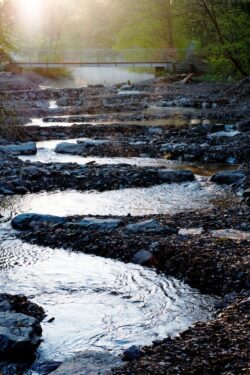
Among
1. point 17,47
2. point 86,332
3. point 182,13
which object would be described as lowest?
point 86,332

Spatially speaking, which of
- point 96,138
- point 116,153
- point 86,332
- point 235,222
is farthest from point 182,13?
point 86,332

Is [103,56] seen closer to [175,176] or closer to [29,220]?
[175,176]

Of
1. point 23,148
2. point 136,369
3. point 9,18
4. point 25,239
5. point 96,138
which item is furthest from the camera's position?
point 96,138

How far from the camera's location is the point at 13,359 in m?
5.77

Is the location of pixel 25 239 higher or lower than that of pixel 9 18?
lower

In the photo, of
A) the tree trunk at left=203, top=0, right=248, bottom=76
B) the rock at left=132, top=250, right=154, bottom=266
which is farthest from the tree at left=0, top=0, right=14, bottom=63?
the tree trunk at left=203, top=0, right=248, bottom=76

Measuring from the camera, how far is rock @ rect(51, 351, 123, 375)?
523 cm

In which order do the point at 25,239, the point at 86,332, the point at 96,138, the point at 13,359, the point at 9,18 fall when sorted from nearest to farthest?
the point at 13,359 < the point at 86,332 < the point at 25,239 < the point at 9,18 < the point at 96,138

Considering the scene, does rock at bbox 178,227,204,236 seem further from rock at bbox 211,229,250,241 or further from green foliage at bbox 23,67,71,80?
green foliage at bbox 23,67,71,80

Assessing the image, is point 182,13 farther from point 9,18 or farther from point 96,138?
point 9,18

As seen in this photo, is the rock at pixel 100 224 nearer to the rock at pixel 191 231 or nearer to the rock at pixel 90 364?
the rock at pixel 191 231

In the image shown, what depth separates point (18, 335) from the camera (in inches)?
234

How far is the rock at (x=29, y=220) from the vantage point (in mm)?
10312

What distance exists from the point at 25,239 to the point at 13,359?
4.10 meters
